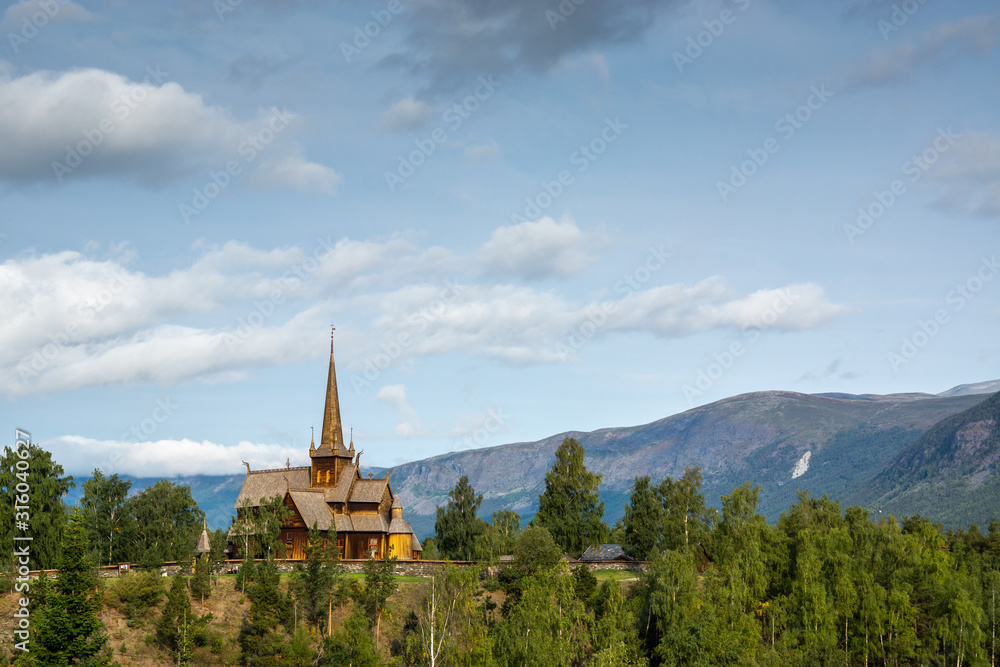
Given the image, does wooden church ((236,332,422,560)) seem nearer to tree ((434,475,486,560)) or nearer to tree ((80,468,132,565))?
tree ((434,475,486,560))

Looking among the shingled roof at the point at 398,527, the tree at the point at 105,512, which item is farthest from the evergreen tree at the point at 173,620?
the shingled roof at the point at 398,527

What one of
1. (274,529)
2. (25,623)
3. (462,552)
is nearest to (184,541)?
(274,529)

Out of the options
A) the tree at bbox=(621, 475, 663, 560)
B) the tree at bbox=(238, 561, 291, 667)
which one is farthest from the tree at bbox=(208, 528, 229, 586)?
the tree at bbox=(621, 475, 663, 560)

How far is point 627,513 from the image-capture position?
98500 millimetres

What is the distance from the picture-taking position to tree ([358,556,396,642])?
7319 cm

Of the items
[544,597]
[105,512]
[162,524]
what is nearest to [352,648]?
[544,597]

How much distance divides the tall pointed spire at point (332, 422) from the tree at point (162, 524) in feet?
50.7

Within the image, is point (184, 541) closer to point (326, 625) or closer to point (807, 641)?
point (326, 625)

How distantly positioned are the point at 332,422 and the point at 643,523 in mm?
36571

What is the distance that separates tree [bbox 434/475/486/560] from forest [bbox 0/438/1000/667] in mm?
14255

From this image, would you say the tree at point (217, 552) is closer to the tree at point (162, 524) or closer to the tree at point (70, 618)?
the tree at point (162, 524)

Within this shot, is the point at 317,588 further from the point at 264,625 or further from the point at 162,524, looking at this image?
the point at 162,524

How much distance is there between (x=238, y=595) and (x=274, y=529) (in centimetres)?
1319

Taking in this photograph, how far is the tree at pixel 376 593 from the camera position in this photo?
73.2 meters
